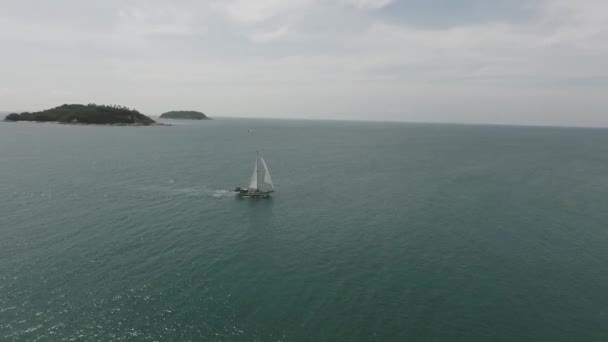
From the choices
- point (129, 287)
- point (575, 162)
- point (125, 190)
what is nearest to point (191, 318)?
point (129, 287)

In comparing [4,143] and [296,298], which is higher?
[4,143]

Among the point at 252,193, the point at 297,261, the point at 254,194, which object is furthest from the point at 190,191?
the point at 297,261

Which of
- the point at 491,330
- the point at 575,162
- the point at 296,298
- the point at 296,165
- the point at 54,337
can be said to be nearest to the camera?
the point at 54,337

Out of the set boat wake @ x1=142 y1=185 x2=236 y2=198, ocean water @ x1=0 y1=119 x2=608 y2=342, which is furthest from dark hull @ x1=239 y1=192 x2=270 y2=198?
boat wake @ x1=142 y1=185 x2=236 y2=198

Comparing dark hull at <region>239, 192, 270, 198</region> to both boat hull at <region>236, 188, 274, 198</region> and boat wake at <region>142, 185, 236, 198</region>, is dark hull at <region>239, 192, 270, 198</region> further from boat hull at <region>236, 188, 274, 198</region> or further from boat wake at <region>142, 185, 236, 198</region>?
boat wake at <region>142, 185, 236, 198</region>

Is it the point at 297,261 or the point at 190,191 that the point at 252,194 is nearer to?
the point at 190,191

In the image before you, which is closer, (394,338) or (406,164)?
(394,338)

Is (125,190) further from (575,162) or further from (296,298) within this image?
(575,162)

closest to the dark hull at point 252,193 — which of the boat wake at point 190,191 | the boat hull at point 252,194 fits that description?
→ the boat hull at point 252,194

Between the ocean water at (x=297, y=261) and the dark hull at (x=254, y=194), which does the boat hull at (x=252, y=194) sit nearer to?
the dark hull at (x=254, y=194)
